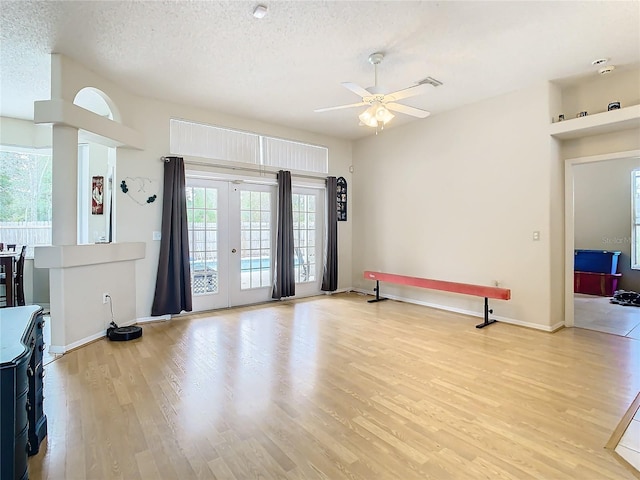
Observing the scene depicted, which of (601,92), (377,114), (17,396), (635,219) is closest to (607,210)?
(635,219)

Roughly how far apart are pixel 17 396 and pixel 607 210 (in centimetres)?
919

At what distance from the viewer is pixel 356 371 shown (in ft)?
10.3

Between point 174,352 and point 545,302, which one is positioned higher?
point 545,302

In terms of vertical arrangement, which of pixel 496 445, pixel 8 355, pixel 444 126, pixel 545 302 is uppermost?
pixel 444 126

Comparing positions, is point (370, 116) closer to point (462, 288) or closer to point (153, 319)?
point (462, 288)

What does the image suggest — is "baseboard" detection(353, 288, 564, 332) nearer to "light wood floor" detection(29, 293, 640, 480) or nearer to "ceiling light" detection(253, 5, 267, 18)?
"light wood floor" detection(29, 293, 640, 480)

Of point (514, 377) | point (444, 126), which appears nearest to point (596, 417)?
point (514, 377)

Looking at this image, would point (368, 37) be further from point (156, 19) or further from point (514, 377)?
point (514, 377)

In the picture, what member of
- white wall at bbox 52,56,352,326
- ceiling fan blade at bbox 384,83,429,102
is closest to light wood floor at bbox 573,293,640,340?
ceiling fan blade at bbox 384,83,429,102

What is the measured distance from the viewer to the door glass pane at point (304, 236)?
21.2 ft

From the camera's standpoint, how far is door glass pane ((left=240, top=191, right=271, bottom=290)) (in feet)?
18.9

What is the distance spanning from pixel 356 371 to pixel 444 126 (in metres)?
4.10

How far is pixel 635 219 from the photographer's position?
21.9ft

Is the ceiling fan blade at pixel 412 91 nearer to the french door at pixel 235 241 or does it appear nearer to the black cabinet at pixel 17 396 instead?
the french door at pixel 235 241
